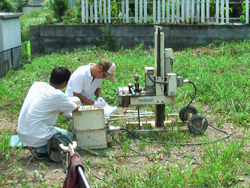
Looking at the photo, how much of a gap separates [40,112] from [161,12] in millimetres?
9316

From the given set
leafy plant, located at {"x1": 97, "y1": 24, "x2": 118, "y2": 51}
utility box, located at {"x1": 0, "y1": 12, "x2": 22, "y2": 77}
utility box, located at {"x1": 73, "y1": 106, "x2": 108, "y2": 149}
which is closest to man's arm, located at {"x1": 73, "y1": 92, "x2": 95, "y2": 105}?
utility box, located at {"x1": 73, "y1": 106, "x2": 108, "y2": 149}

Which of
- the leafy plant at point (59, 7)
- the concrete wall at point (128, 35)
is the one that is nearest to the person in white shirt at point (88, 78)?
the concrete wall at point (128, 35)

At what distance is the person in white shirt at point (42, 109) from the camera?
4.64 metres

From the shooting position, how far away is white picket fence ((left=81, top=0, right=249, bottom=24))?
40.5 ft

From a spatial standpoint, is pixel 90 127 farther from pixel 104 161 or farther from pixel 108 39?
pixel 108 39

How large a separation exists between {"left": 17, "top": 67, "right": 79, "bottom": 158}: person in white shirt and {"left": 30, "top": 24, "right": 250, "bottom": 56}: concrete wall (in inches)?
309

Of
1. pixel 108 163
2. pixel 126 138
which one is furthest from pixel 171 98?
pixel 108 163

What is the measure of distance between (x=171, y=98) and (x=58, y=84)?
1.75 meters

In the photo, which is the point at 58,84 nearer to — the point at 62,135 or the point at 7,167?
the point at 62,135

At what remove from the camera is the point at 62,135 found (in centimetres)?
462

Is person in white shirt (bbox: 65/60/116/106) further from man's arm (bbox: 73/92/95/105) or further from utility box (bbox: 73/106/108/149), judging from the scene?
utility box (bbox: 73/106/108/149)

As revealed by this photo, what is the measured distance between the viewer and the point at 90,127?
197 inches

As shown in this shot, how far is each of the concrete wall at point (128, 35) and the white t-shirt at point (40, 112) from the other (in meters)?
7.89

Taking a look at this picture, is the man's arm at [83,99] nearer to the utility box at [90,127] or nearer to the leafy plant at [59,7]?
the utility box at [90,127]
